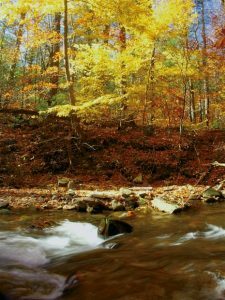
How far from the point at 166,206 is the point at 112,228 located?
8.27 ft

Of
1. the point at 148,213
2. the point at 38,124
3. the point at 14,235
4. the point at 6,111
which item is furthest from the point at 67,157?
the point at 14,235

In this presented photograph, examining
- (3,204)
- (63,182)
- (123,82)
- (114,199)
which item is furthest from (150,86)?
(3,204)

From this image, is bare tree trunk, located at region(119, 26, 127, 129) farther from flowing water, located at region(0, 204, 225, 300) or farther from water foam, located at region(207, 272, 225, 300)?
water foam, located at region(207, 272, 225, 300)

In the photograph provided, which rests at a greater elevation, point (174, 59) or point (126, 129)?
point (174, 59)

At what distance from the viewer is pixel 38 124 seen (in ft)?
56.0

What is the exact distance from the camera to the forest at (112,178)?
5.62 m

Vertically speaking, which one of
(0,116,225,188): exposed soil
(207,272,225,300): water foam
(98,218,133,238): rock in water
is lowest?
(207,272,225,300): water foam

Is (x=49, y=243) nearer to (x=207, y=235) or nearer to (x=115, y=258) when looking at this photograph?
(x=115, y=258)

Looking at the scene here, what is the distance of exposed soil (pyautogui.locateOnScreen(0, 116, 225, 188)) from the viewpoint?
13.5 m

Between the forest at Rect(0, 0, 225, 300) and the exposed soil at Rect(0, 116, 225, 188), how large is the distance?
0.05 metres

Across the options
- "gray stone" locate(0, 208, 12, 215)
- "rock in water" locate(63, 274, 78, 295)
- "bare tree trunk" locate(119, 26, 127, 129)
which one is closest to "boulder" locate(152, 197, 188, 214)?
"gray stone" locate(0, 208, 12, 215)

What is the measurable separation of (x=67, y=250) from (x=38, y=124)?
10.3 m

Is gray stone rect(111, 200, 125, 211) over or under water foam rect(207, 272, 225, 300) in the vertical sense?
over

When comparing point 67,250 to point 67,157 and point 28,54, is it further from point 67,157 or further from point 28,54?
point 28,54
